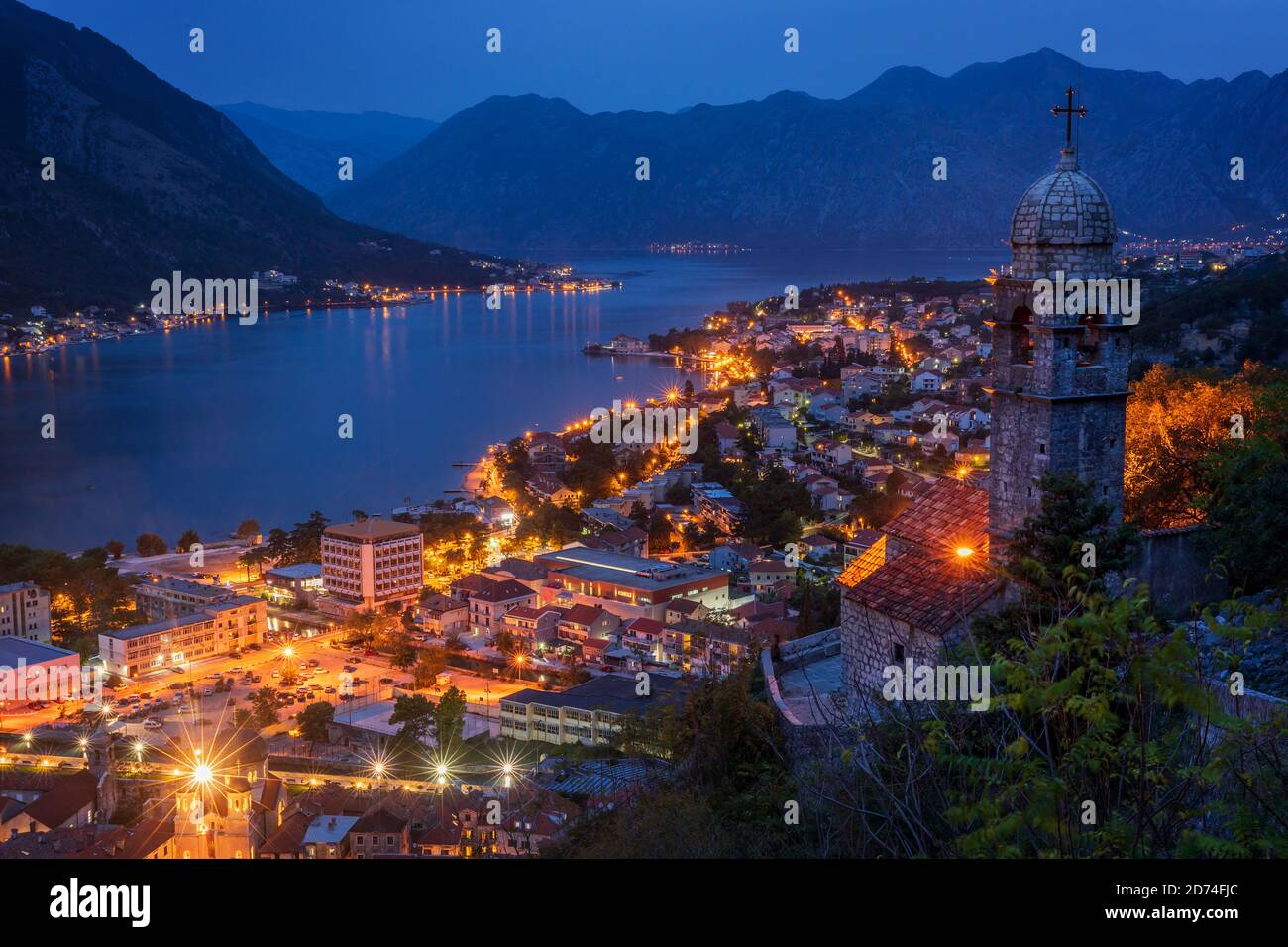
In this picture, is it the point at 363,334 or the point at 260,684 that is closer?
the point at 260,684

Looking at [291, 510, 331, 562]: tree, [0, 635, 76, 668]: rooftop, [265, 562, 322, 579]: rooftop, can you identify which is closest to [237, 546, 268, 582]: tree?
[291, 510, 331, 562]: tree

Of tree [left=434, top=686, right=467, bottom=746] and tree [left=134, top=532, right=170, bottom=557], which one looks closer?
tree [left=434, top=686, right=467, bottom=746]

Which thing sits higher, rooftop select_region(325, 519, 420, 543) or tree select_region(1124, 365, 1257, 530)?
tree select_region(1124, 365, 1257, 530)

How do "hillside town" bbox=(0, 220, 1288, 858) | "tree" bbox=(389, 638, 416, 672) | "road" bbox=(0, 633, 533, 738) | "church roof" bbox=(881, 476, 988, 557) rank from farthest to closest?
"tree" bbox=(389, 638, 416, 672), "road" bbox=(0, 633, 533, 738), "hillside town" bbox=(0, 220, 1288, 858), "church roof" bbox=(881, 476, 988, 557)

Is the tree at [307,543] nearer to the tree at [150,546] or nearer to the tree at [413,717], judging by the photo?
the tree at [150,546]

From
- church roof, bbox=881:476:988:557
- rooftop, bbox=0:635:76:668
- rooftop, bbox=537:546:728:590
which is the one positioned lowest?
rooftop, bbox=0:635:76:668

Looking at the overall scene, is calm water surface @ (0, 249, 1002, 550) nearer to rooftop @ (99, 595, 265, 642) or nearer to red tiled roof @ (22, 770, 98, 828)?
rooftop @ (99, 595, 265, 642)

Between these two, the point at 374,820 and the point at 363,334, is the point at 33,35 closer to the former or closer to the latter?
the point at 363,334

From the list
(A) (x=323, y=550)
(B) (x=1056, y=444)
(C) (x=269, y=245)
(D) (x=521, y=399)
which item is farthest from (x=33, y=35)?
(B) (x=1056, y=444)
